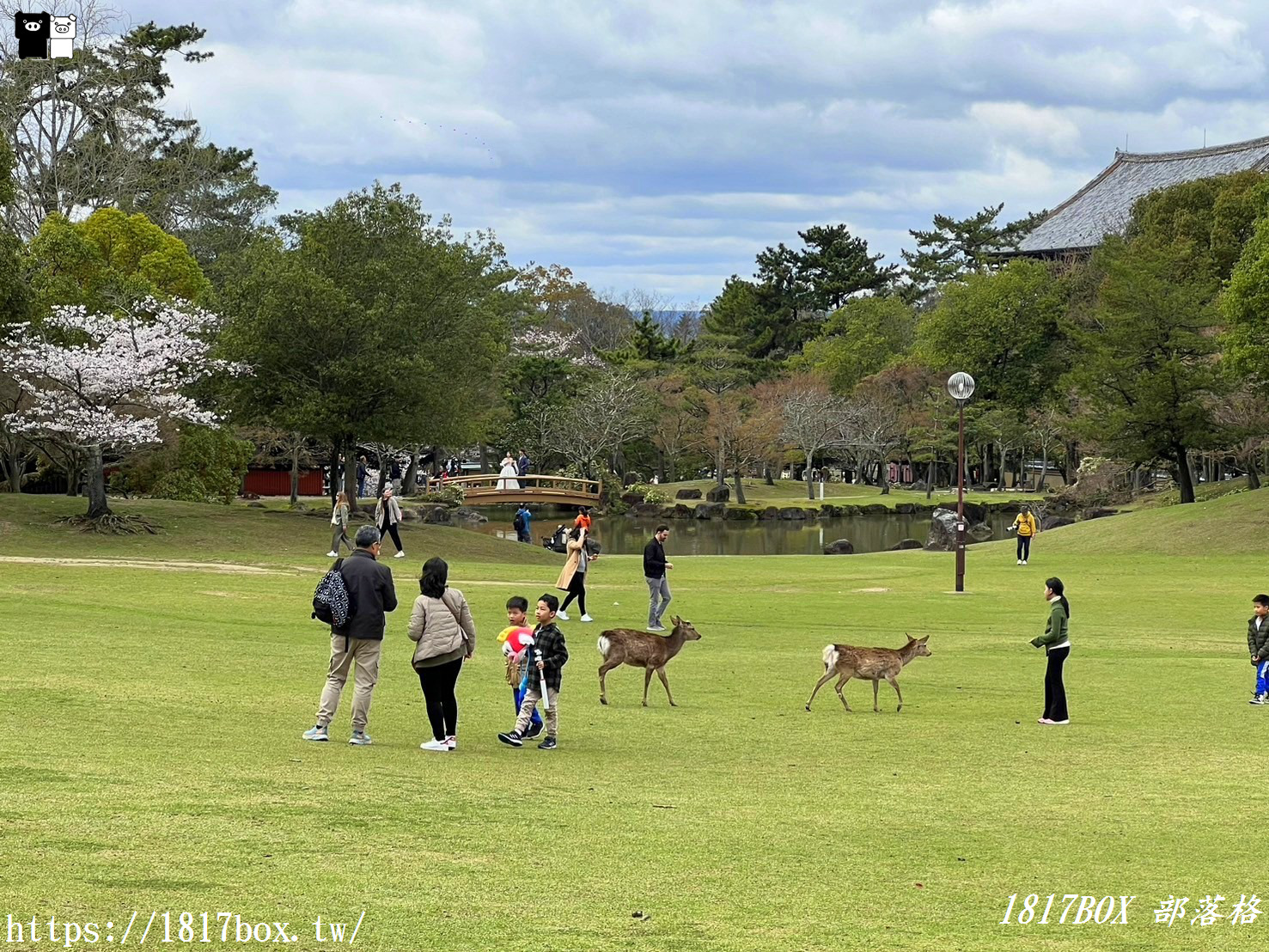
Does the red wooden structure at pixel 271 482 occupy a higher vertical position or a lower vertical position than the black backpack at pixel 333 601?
higher

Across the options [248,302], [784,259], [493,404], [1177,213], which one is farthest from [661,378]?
[248,302]

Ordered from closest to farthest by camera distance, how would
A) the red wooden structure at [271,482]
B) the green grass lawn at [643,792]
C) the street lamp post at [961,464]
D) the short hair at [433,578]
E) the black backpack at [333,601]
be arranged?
1. the green grass lawn at [643,792]
2. the short hair at [433,578]
3. the black backpack at [333,601]
4. the street lamp post at [961,464]
5. the red wooden structure at [271,482]

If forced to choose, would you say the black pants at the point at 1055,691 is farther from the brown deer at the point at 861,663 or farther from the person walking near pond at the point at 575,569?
the person walking near pond at the point at 575,569

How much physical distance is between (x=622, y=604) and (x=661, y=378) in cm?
6313

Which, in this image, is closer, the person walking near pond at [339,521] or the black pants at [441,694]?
the black pants at [441,694]

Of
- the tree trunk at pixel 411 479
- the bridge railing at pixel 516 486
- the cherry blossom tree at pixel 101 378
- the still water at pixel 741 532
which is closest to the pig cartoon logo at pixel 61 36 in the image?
the cherry blossom tree at pixel 101 378

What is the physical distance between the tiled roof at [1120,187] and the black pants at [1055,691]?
9154 centimetres

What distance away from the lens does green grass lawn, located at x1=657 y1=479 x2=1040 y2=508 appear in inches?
3438

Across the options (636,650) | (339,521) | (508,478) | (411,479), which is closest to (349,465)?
(339,521)

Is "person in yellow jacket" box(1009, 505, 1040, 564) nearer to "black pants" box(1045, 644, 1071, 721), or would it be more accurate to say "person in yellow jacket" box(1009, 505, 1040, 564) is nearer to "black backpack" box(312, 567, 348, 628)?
"black pants" box(1045, 644, 1071, 721)

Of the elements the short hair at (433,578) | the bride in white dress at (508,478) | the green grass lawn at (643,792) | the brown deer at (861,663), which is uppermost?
the bride in white dress at (508,478)

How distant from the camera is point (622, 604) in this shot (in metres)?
28.3

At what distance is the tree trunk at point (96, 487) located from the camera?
137ft

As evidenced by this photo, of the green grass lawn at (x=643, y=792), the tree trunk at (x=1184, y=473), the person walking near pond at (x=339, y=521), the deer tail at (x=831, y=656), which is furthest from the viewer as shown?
the tree trunk at (x=1184, y=473)
